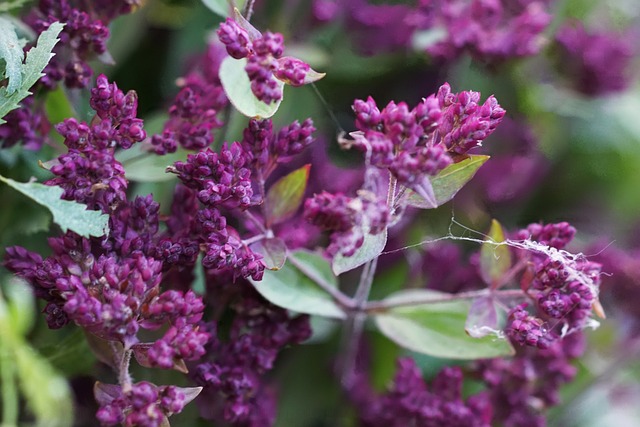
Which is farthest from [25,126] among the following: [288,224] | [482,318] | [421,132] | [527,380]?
[527,380]

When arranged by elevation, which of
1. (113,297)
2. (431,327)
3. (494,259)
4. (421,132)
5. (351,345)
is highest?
(421,132)

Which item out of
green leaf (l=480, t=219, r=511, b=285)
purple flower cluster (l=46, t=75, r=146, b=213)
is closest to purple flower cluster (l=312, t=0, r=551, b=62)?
green leaf (l=480, t=219, r=511, b=285)

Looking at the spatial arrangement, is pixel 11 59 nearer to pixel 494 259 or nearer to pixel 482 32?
pixel 494 259

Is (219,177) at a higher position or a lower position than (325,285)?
higher

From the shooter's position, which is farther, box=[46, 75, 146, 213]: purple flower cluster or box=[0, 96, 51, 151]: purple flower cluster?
box=[0, 96, 51, 151]: purple flower cluster

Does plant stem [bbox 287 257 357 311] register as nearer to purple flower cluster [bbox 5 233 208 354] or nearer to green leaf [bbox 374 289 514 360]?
green leaf [bbox 374 289 514 360]

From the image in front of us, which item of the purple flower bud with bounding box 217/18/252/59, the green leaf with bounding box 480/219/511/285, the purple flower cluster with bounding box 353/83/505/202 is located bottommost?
the green leaf with bounding box 480/219/511/285

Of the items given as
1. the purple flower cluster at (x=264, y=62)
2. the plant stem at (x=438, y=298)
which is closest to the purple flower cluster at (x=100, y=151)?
the purple flower cluster at (x=264, y=62)
